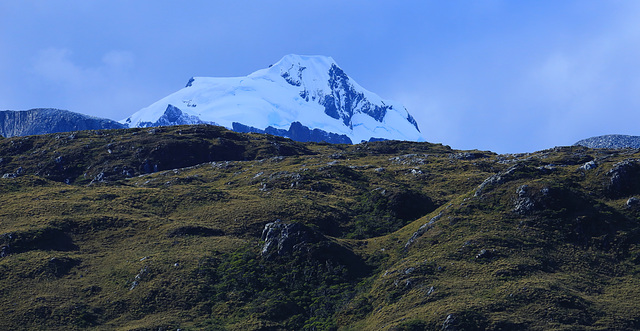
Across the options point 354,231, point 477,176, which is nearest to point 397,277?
point 354,231

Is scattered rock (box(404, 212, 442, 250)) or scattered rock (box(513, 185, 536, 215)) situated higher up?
scattered rock (box(513, 185, 536, 215))

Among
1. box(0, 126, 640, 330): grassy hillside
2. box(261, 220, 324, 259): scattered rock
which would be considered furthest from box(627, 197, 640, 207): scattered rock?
box(261, 220, 324, 259): scattered rock

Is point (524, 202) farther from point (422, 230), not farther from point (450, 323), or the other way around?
point (450, 323)

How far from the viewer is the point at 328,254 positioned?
84.8 meters

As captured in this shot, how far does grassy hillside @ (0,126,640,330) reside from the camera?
67.9m

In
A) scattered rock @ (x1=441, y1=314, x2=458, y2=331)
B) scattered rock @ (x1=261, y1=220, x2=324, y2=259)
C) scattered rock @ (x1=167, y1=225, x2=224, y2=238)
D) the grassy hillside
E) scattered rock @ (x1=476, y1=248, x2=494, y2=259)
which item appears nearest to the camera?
scattered rock @ (x1=441, y1=314, x2=458, y2=331)

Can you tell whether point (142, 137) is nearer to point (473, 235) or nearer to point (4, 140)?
point (4, 140)

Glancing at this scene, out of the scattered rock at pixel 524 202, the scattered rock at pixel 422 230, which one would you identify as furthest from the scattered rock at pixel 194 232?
the scattered rock at pixel 524 202

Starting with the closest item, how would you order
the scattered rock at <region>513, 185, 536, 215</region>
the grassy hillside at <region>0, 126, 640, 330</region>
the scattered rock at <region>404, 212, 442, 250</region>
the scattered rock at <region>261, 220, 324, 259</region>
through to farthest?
1. the grassy hillside at <region>0, 126, 640, 330</region>
2. the scattered rock at <region>261, 220, 324, 259</region>
3. the scattered rock at <region>404, 212, 442, 250</region>
4. the scattered rock at <region>513, 185, 536, 215</region>

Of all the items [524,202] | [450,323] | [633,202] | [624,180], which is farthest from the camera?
[624,180]

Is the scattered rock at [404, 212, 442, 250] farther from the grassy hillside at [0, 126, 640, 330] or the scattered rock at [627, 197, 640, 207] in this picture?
the scattered rock at [627, 197, 640, 207]

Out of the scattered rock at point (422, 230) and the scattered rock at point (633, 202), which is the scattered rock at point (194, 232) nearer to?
the scattered rock at point (422, 230)

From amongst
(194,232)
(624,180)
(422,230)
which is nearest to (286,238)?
(194,232)

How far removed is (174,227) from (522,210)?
56.2m
